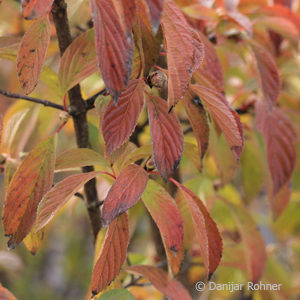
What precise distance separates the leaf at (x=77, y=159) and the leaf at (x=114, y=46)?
0.18 m

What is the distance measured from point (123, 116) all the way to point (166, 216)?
13 cm

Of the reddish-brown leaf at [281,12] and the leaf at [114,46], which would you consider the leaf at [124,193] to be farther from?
the reddish-brown leaf at [281,12]

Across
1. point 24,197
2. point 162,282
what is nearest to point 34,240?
point 24,197

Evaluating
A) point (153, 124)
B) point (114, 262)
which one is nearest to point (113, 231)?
point (114, 262)

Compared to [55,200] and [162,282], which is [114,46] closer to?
[55,200]

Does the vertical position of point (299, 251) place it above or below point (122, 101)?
below

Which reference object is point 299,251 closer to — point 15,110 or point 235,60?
point 235,60

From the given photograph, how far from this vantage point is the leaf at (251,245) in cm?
76

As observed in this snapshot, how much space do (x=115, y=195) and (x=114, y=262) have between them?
0.09 meters

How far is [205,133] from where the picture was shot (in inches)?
20.0

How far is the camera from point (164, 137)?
1.42 ft

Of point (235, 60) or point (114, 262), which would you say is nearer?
point (114, 262)

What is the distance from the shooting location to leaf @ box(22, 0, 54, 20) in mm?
347

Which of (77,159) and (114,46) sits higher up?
(114,46)
